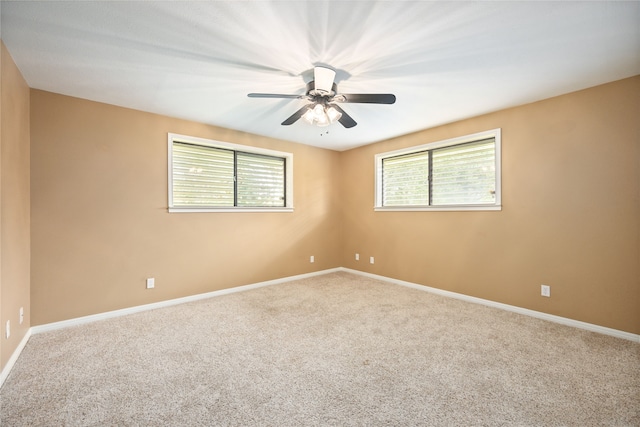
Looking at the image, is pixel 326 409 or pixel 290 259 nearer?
pixel 326 409

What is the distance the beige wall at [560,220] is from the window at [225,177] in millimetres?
2419

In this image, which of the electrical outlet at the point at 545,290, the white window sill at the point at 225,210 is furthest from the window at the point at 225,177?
the electrical outlet at the point at 545,290

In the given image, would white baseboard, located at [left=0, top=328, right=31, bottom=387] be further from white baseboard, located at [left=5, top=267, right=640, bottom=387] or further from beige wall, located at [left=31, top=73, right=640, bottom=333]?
beige wall, located at [left=31, top=73, right=640, bottom=333]

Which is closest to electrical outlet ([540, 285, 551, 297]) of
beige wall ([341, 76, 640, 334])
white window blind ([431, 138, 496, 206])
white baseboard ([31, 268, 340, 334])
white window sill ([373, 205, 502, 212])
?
beige wall ([341, 76, 640, 334])

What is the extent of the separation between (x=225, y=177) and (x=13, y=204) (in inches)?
84.5

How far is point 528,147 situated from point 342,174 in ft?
9.78

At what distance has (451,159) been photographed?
12.5 feet

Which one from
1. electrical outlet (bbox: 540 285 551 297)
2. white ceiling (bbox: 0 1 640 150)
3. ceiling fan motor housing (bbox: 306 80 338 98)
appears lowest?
electrical outlet (bbox: 540 285 551 297)

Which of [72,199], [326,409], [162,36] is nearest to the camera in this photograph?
[326,409]

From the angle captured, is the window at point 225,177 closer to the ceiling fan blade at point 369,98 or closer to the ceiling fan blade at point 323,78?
the ceiling fan blade at point 323,78

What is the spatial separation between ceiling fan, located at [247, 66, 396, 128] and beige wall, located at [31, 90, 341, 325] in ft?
6.11

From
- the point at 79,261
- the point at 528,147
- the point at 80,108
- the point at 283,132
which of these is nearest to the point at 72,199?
the point at 79,261

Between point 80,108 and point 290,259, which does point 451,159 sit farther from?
point 80,108

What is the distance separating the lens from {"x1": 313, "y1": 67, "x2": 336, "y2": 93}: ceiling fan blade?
2.22 metres
